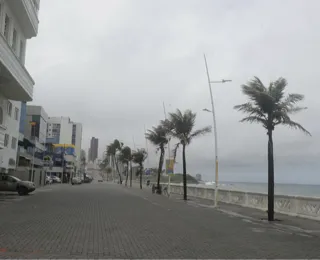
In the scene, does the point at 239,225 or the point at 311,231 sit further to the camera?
the point at 239,225

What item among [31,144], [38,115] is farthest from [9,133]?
[38,115]

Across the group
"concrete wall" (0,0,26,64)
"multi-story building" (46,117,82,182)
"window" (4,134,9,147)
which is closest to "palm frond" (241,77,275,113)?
"concrete wall" (0,0,26,64)

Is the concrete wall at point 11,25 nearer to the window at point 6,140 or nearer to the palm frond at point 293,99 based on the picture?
the window at point 6,140

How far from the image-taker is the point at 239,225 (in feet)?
52.1

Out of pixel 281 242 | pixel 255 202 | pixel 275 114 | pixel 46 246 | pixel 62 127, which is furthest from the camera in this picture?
pixel 62 127

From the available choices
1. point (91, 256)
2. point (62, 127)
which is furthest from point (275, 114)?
point (62, 127)

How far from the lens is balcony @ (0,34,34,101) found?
966 inches

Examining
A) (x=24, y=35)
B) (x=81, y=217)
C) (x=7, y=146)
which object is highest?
(x=24, y=35)

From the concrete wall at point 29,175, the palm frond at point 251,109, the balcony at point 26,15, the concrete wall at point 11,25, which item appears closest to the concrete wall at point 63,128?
the concrete wall at point 29,175

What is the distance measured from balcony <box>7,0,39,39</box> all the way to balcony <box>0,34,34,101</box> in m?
4.12

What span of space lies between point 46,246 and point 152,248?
2.61 m

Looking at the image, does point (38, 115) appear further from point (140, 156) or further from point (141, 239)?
point (141, 239)

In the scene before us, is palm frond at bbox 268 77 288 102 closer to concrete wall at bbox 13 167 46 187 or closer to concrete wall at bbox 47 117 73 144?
concrete wall at bbox 13 167 46 187

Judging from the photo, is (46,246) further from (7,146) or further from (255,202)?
(7,146)
